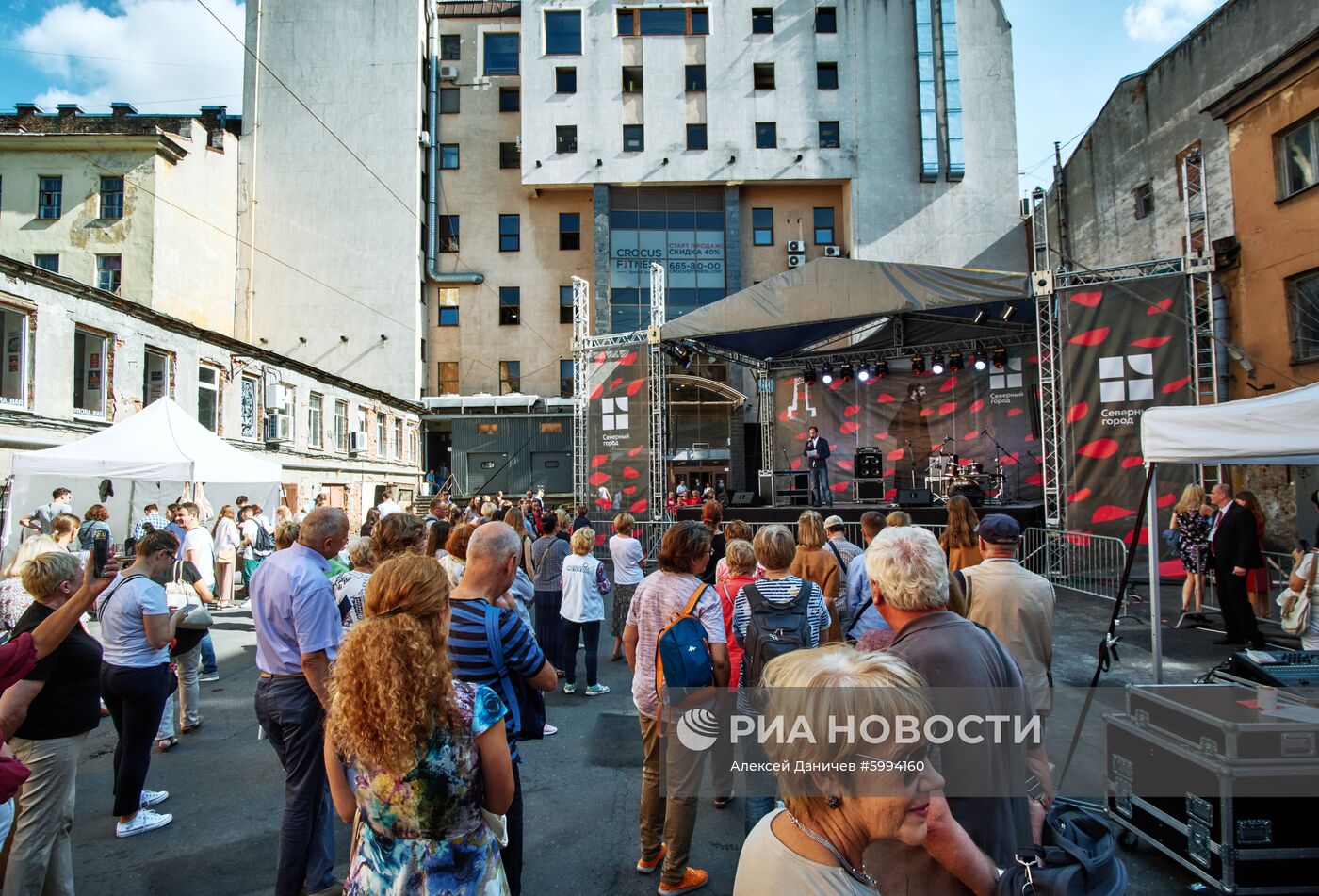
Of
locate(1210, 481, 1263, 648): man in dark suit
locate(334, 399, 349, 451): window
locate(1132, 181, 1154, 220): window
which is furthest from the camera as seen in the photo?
locate(334, 399, 349, 451): window

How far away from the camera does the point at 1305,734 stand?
9.70 feet

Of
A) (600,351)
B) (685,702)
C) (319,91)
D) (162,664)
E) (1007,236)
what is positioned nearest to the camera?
(685,702)

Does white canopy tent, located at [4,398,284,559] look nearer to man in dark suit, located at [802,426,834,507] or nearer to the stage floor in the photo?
the stage floor

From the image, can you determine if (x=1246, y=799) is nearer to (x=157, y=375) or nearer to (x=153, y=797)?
(x=153, y=797)

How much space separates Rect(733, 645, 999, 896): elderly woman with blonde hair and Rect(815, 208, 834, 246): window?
2901 cm

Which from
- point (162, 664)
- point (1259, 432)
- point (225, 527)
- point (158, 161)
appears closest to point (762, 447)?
point (225, 527)

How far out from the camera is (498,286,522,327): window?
28859 millimetres

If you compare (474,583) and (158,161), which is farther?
(158,161)

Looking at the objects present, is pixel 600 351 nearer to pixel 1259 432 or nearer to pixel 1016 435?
pixel 1016 435

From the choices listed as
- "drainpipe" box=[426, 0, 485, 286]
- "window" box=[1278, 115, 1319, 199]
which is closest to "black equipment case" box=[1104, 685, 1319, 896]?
"window" box=[1278, 115, 1319, 199]

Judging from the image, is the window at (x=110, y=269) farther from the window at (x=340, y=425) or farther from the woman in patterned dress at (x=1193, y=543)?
the woman in patterned dress at (x=1193, y=543)

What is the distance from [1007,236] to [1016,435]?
12715 millimetres

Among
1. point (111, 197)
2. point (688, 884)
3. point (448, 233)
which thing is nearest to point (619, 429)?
point (688, 884)

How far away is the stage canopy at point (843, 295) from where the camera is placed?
11891 mm
